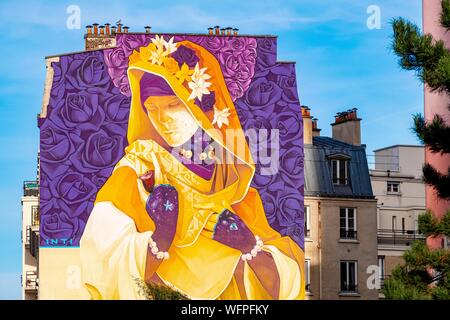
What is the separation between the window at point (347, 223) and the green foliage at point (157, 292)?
41.4 feet

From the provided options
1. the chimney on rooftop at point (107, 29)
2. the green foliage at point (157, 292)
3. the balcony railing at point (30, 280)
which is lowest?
the balcony railing at point (30, 280)

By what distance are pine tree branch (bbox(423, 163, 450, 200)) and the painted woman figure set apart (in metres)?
29.3

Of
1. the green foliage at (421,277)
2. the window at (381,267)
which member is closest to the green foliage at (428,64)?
the green foliage at (421,277)

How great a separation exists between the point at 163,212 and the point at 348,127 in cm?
1598

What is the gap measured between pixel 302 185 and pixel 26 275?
22.3 meters

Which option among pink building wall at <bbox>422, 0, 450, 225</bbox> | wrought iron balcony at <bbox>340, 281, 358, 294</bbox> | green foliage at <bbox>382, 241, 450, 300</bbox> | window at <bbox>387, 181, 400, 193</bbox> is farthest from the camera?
window at <bbox>387, 181, 400, 193</bbox>

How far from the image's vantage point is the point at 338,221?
6419 centimetres

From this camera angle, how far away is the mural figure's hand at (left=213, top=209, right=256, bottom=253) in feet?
187

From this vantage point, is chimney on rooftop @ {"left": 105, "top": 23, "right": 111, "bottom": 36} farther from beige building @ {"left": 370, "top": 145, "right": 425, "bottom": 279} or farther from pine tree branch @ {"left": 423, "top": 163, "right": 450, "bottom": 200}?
pine tree branch @ {"left": 423, "top": 163, "right": 450, "bottom": 200}

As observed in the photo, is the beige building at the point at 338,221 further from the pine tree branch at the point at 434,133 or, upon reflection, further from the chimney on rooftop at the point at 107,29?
the pine tree branch at the point at 434,133

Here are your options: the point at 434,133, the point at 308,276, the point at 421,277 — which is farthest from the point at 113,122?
the point at 421,277

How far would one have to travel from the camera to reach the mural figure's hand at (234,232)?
57.1m

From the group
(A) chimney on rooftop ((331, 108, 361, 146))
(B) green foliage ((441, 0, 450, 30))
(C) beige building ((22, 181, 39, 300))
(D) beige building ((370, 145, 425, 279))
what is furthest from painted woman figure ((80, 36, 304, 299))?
(B) green foliage ((441, 0, 450, 30))

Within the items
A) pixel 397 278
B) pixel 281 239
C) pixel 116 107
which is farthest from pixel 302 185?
pixel 397 278
